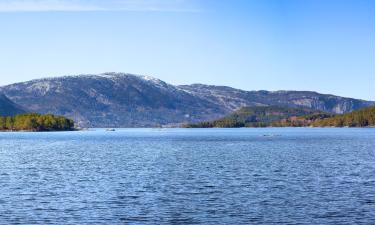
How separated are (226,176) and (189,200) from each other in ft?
74.8

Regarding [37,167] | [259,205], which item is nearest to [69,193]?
[259,205]

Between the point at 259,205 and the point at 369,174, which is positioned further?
the point at 369,174

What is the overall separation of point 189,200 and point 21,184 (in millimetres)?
23750

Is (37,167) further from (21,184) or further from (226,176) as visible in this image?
(226,176)

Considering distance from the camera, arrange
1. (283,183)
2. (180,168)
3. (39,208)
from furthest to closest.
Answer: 1. (180,168)
2. (283,183)
3. (39,208)

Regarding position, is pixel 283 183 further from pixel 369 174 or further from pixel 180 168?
pixel 180 168

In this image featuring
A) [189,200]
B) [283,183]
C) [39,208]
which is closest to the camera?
[39,208]

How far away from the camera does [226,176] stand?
82.0 m

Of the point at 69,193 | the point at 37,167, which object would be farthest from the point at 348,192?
the point at 37,167

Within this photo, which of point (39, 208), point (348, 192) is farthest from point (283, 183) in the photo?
point (39, 208)

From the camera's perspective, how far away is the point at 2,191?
66688 millimetres

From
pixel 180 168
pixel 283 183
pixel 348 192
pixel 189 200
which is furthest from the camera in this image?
pixel 180 168

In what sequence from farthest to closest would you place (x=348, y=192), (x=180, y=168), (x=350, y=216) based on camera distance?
(x=180, y=168)
(x=348, y=192)
(x=350, y=216)

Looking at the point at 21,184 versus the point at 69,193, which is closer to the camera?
the point at 69,193
